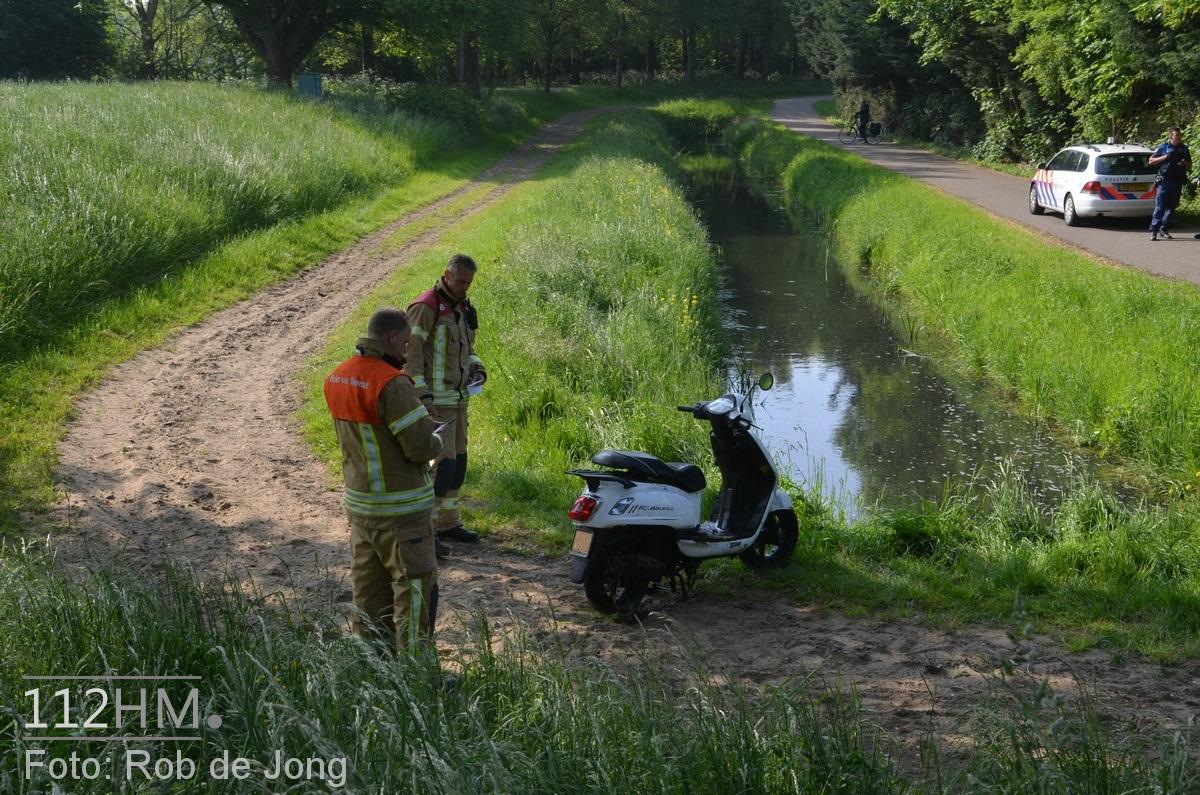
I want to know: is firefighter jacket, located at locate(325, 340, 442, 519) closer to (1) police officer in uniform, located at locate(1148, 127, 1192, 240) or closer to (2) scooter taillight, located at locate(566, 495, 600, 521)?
(2) scooter taillight, located at locate(566, 495, 600, 521)

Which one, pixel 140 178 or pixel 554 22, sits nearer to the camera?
pixel 140 178

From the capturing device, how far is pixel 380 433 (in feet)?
17.3

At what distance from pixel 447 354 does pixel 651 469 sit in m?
1.60

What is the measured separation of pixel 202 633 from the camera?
15.7ft

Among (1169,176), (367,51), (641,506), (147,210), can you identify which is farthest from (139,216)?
(367,51)

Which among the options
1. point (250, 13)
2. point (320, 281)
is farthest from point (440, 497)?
point (250, 13)

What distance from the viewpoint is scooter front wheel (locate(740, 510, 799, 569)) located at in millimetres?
7484

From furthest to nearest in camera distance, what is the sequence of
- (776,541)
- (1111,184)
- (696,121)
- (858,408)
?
(696,121), (1111,184), (858,408), (776,541)

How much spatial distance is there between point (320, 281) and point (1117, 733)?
13642mm

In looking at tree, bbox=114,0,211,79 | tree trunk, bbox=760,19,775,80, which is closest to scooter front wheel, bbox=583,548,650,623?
tree, bbox=114,0,211,79

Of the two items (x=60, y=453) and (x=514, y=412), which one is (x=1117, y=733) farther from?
(x=60, y=453)

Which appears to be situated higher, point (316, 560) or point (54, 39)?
point (54, 39)

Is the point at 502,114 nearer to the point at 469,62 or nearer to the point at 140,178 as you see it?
the point at 469,62

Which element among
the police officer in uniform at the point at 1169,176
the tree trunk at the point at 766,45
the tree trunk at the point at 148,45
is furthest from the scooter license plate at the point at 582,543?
the tree trunk at the point at 766,45
